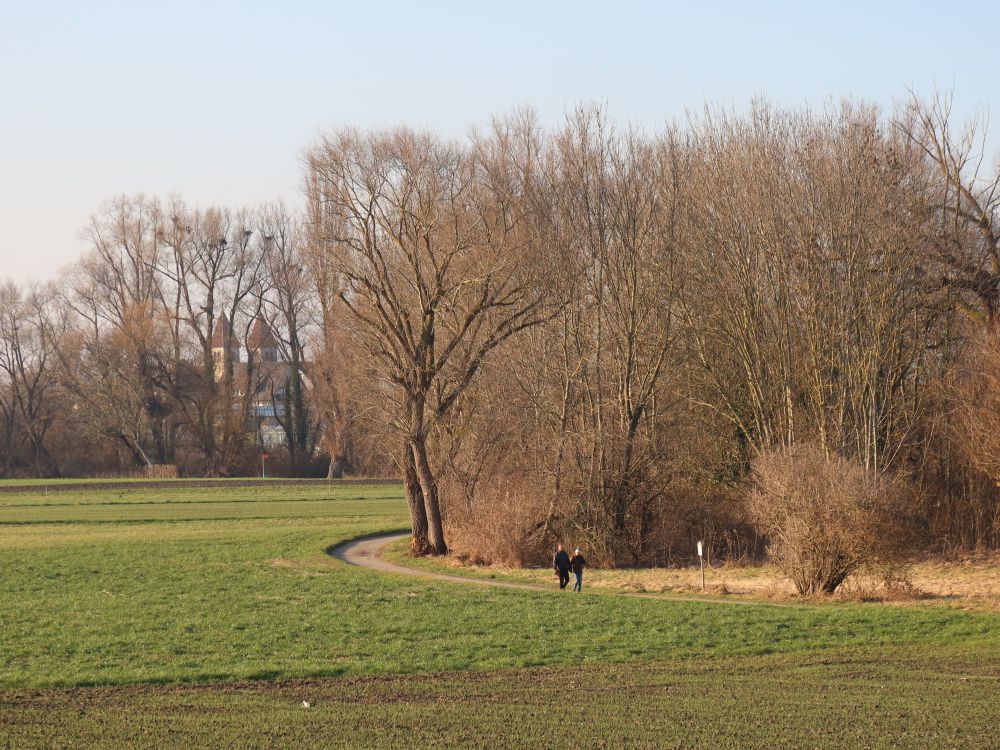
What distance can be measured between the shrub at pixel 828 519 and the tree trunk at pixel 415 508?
14465mm

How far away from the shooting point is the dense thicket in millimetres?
36688

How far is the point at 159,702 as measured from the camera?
51.8 feet

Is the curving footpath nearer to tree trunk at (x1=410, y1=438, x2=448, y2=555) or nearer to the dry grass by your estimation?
the dry grass

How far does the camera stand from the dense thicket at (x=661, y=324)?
36.7 m

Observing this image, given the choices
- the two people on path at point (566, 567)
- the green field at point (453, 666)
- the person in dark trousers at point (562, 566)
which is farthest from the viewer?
the person in dark trousers at point (562, 566)

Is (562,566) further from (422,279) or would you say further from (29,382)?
(29,382)

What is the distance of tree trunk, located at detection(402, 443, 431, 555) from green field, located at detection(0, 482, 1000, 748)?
20.1 ft

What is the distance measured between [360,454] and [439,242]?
5300cm

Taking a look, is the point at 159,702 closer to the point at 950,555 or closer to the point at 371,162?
the point at 371,162

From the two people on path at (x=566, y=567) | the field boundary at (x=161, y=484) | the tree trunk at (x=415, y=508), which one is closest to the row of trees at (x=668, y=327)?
the tree trunk at (x=415, y=508)

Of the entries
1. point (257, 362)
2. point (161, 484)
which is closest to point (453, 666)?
point (161, 484)

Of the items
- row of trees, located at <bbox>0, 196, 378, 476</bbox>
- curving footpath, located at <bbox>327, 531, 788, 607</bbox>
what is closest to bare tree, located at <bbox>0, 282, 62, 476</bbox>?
row of trees, located at <bbox>0, 196, 378, 476</bbox>

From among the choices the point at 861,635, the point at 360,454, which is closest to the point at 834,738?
the point at 861,635

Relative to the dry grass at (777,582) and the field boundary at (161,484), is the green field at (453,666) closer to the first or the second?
the dry grass at (777,582)
